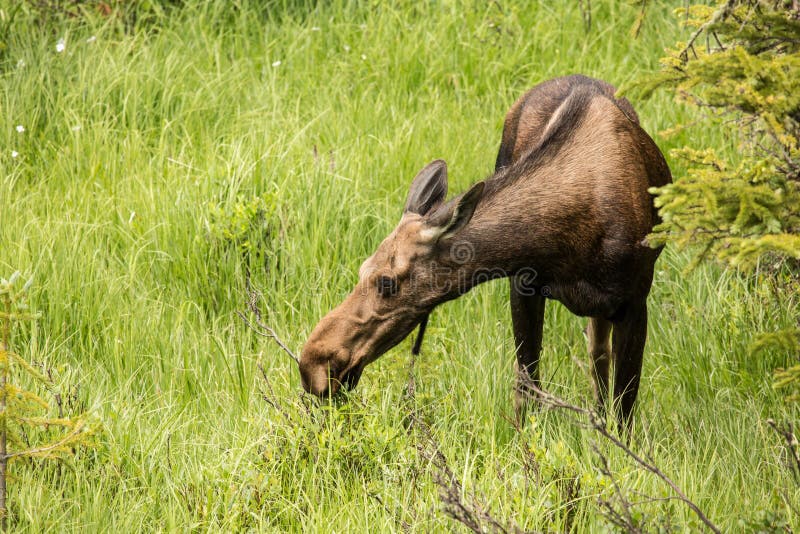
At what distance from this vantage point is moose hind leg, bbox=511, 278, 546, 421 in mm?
5242

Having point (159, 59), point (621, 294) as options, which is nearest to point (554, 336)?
point (621, 294)

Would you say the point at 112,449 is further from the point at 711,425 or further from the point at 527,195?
the point at 711,425

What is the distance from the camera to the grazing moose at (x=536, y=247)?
4.67 m

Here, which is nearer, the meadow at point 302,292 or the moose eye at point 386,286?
the meadow at point 302,292

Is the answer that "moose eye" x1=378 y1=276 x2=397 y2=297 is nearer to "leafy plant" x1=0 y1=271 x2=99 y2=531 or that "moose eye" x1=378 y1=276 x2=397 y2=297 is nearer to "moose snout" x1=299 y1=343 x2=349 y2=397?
"moose snout" x1=299 y1=343 x2=349 y2=397

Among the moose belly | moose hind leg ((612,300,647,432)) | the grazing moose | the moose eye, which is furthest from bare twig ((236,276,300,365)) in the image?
moose hind leg ((612,300,647,432))

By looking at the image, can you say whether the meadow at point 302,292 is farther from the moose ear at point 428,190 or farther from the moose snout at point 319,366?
the moose ear at point 428,190

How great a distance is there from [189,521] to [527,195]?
1.98 m

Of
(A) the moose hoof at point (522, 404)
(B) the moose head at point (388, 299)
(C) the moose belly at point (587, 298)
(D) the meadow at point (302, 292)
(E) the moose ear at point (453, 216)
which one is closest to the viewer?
(D) the meadow at point (302, 292)

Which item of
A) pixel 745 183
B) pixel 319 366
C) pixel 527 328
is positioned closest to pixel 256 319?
pixel 319 366

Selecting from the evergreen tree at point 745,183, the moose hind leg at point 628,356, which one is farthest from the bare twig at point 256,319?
the evergreen tree at point 745,183

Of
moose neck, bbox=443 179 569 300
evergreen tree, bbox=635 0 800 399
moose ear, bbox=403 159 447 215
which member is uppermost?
evergreen tree, bbox=635 0 800 399

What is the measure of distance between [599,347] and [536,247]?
1161 millimetres

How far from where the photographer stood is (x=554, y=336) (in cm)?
598
